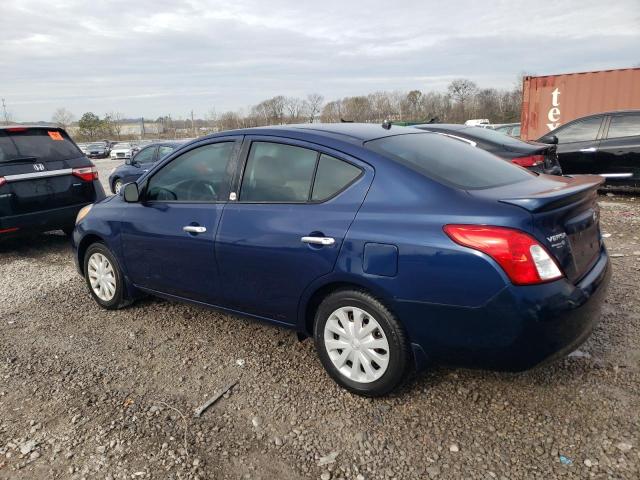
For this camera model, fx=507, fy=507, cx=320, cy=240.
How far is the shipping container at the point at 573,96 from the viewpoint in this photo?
13.3m

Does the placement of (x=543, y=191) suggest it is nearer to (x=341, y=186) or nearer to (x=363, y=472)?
(x=341, y=186)

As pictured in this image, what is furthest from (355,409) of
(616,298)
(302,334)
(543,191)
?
(616,298)

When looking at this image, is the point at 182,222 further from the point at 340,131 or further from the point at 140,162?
the point at 140,162

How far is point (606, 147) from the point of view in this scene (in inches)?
352

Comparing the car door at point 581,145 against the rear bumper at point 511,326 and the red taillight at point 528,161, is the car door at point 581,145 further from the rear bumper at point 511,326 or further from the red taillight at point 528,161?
the rear bumper at point 511,326

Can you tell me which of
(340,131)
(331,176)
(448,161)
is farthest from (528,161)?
(331,176)

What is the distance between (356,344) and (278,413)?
60 cm

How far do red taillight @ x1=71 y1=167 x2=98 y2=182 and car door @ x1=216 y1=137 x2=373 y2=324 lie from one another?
419 centimetres

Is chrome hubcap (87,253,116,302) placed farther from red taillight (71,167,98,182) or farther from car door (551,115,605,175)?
car door (551,115,605,175)

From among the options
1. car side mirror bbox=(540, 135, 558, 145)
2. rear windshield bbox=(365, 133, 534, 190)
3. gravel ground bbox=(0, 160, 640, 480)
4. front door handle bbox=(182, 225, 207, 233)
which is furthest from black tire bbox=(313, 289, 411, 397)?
car side mirror bbox=(540, 135, 558, 145)

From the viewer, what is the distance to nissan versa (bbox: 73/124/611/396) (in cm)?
243

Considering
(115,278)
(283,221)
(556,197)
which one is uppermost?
(556,197)

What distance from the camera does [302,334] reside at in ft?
10.7

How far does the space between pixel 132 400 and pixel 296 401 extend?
1007mm
